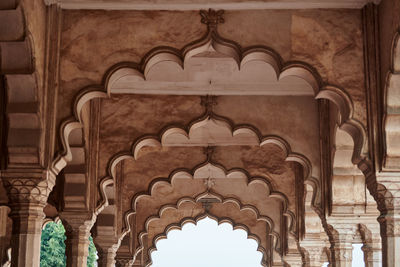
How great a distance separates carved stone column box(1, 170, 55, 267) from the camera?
9.70m

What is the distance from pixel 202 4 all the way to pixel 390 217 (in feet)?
11.1

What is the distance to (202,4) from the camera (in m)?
9.96

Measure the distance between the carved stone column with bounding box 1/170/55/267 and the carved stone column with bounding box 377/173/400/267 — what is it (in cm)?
402

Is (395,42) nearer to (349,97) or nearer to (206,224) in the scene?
(349,97)

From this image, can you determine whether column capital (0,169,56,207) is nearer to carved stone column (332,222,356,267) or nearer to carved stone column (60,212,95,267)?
carved stone column (60,212,95,267)

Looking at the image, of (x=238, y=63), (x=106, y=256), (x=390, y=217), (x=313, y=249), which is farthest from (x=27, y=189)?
(x=313, y=249)

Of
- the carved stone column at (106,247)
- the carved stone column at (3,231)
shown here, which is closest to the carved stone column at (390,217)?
the carved stone column at (3,231)

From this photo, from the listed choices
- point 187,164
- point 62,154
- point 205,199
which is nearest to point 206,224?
point 205,199

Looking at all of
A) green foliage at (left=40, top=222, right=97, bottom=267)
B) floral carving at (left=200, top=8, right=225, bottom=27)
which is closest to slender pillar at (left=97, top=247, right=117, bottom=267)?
floral carving at (left=200, top=8, right=225, bottom=27)

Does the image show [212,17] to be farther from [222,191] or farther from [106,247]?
[222,191]

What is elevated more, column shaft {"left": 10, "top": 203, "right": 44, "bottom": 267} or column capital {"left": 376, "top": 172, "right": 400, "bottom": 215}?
column capital {"left": 376, "top": 172, "right": 400, "bottom": 215}

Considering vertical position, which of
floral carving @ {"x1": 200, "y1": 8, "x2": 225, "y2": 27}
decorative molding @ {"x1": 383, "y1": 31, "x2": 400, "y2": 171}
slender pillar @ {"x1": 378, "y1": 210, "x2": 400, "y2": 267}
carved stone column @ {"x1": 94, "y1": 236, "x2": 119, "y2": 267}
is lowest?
slender pillar @ {"x1": 378, "y1": 210, "x2": 400, "y2": 267}

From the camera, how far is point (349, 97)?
9.79m

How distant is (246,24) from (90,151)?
4.13 m
